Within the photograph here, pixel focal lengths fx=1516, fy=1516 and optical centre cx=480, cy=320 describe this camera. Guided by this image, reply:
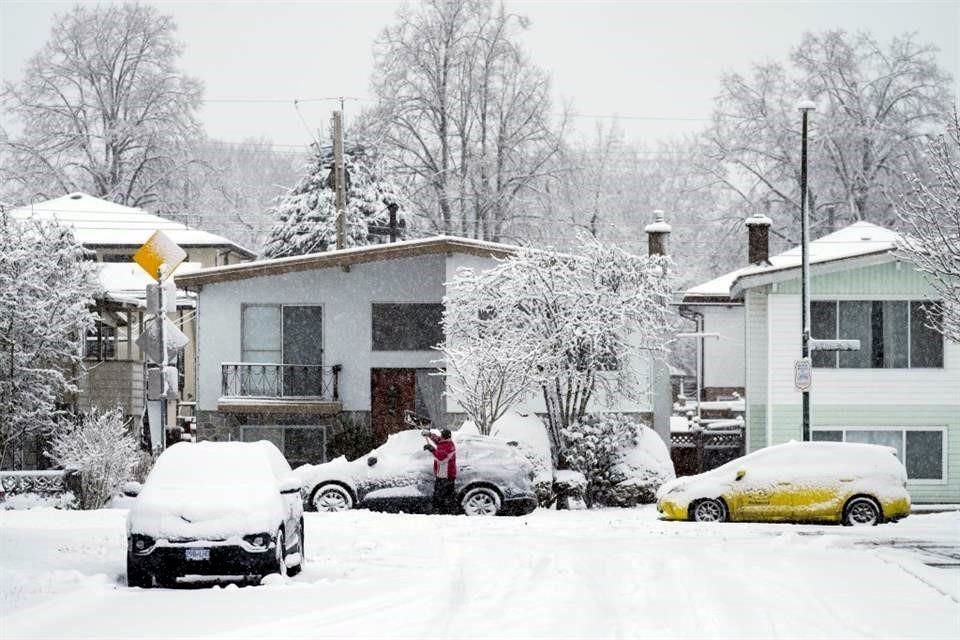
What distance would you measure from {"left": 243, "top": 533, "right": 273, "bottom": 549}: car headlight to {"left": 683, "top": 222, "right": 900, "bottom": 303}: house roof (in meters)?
22.4

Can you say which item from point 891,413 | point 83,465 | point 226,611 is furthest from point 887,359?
point 226,611

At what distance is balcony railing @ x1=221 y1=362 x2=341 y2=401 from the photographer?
→ 37938mm

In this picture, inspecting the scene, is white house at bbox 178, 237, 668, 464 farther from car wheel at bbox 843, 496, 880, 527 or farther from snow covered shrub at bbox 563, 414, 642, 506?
car wheel at bbox 843, 496, 880, 527

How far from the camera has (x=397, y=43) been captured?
183 feet

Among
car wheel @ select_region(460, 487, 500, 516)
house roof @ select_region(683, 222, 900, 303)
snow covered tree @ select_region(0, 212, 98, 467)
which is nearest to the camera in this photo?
car wheel @ select_region(460, 487, 500, 516)

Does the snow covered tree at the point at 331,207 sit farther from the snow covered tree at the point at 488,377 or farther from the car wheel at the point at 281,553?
A: the car wheel at the point at 281,553

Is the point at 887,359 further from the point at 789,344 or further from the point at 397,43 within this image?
the point at 397,43

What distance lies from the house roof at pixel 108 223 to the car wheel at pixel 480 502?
103 feet

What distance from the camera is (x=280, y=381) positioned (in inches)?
1495

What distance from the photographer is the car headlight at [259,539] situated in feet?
50.7

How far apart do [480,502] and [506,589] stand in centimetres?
1165

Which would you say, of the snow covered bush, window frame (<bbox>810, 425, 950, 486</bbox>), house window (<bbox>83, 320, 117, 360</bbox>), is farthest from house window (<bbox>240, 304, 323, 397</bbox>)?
window frame (<bbox>810, 425, 950, 486</bbox>)

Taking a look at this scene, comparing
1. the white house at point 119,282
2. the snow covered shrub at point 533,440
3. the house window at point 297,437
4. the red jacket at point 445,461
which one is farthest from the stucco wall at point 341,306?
the red jacket at point 445,461

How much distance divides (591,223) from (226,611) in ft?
161
